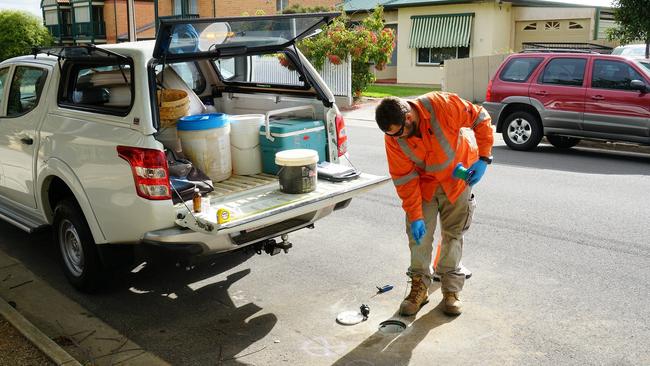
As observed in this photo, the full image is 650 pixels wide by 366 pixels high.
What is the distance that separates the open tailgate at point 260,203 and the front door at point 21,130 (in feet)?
5.47

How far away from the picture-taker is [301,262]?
19.6 ft

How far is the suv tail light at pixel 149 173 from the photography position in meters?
4.44

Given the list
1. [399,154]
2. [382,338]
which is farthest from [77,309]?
[399,154]

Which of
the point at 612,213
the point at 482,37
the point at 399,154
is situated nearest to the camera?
the point at 399,154

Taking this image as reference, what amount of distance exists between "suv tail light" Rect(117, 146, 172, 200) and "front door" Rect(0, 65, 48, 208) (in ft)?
4.96

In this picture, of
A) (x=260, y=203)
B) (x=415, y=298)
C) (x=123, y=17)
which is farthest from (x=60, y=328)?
(x=123, y=17)

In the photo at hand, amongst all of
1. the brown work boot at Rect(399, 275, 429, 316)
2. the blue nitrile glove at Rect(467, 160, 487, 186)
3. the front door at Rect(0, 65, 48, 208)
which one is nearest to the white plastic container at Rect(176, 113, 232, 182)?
the front door at Rect(0, 65, 48, 208)

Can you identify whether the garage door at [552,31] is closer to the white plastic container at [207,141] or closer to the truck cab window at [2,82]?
the white plastic container at [207,141]

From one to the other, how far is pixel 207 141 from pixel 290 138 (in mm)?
675

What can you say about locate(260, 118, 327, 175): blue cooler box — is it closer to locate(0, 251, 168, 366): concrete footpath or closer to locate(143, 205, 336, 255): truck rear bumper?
locate(143, 205, 336, 255): truck rear bumper

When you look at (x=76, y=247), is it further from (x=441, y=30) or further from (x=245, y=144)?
(x=441, y=30)

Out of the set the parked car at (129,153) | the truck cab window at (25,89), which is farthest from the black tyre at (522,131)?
the truck cab window at (25,89)

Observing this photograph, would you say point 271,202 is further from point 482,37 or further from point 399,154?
point 482,37

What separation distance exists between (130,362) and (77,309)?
1078 millimetres
